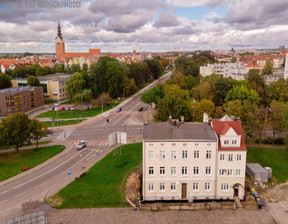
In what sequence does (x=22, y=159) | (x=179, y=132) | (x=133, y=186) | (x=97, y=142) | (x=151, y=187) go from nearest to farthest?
(x=151, y=187) < (x=179, y=132) < (x=133, y=186) < (x=22, y=159) < (x=97, y=142)

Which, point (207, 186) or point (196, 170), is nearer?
point (196, 170)

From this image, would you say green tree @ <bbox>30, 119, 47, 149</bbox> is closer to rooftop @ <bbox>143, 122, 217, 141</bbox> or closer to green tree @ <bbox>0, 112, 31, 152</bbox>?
green tree @ <bbox>0, 112, 31, 152</bbox>

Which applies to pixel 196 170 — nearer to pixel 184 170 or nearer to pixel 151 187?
pixel 184 170

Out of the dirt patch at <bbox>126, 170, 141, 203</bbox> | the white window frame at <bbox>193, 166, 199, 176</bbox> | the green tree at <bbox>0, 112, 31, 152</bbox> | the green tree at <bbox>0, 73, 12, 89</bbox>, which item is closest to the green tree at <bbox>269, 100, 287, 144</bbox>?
the white window frame at <bbox>193, 166, 199, 176</bbox>

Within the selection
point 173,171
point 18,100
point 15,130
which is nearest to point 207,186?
point 173,171

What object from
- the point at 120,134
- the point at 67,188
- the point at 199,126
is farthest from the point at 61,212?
the point at 199,126

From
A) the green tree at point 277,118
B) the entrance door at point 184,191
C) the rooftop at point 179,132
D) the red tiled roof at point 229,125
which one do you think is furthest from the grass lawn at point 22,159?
the green tree at point 277,118
